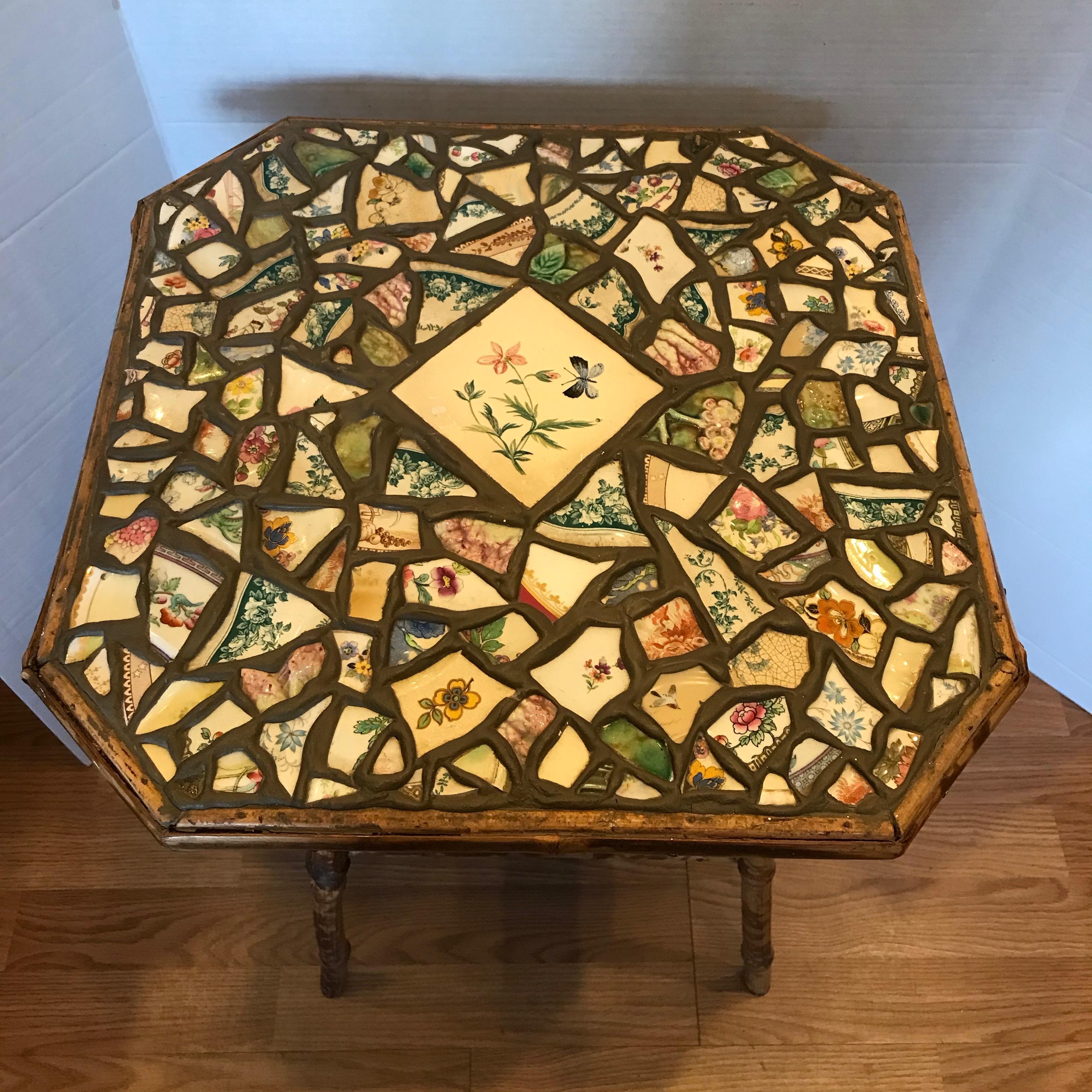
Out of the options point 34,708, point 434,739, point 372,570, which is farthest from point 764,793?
point 34,708

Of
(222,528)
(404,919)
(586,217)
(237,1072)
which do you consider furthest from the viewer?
(404,919)

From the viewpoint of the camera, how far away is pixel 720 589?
0.84m

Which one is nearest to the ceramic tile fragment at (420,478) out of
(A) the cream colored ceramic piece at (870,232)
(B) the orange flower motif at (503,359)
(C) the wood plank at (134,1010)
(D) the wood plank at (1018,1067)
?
(B) the orange flower motif at (503,359)

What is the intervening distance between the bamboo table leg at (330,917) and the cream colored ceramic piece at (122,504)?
18.4 inches

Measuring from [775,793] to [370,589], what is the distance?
0.41 m

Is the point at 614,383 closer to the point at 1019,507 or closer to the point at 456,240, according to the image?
the point at 456,240

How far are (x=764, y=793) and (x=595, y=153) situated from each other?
808 mm

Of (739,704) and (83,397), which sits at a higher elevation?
(739,704)

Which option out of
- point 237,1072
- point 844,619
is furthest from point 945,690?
point 237,1072

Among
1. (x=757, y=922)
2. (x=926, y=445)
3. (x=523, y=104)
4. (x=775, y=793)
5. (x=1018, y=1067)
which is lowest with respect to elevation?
(x=1018, y=1067)

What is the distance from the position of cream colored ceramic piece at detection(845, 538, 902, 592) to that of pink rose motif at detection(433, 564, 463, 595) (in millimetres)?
379

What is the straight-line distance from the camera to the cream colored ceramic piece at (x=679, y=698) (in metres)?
0.77

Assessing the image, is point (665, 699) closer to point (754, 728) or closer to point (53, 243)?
point (754, 728)

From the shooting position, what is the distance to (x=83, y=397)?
136 cm
